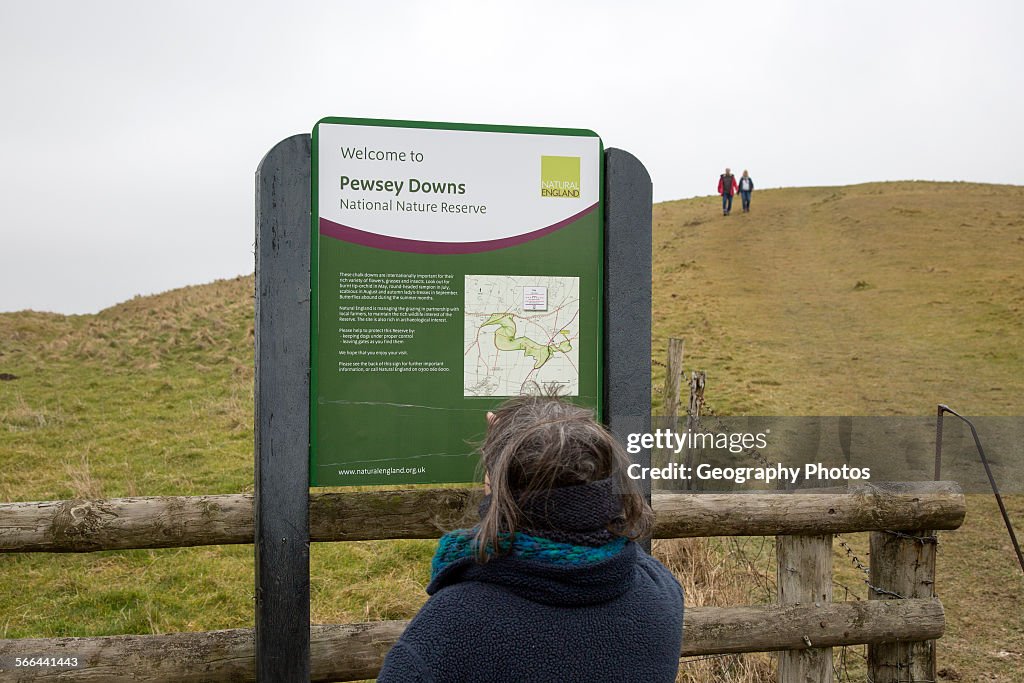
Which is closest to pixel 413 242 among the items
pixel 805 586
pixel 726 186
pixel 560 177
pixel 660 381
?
pixel 560 177

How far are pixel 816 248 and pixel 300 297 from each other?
34.6 metres

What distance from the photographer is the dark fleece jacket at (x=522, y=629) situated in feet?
5.50

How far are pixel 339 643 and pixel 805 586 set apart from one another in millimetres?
2286

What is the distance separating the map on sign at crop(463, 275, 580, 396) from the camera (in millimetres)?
3258

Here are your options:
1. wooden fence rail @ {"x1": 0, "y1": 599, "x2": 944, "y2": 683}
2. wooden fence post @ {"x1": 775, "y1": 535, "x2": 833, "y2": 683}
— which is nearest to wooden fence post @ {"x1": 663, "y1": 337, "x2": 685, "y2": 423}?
wooden fence post @ {"x1": 775, "y1": 535, "x2": 833, "y2": 683}

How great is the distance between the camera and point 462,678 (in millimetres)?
1688

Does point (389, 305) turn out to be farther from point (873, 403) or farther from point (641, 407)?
point (873, 403)

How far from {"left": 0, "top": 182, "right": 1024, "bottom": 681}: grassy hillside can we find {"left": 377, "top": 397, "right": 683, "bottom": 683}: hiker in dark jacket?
13.5 feet

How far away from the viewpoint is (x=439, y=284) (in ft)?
10.6

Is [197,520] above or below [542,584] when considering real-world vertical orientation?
below

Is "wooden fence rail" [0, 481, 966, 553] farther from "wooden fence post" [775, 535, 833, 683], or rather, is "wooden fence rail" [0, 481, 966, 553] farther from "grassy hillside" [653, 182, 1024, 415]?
"grassy hillside" [653, 182, 1024, 415]
